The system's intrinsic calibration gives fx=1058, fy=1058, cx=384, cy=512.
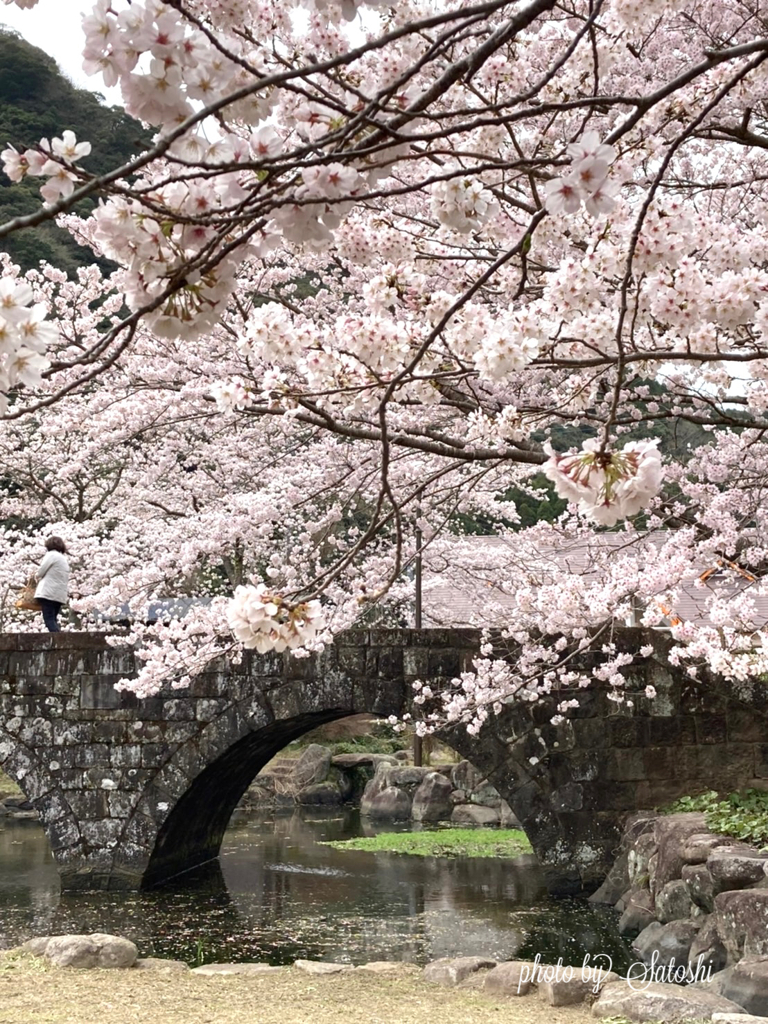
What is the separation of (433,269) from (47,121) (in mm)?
20344

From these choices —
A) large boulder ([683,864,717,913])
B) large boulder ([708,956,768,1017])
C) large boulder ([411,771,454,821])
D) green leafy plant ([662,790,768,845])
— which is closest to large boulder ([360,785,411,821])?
large boulder ([411,771,454,821])

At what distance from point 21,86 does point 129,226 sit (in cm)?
2541

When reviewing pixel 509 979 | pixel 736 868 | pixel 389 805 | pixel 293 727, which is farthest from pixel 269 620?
pixel 389 805

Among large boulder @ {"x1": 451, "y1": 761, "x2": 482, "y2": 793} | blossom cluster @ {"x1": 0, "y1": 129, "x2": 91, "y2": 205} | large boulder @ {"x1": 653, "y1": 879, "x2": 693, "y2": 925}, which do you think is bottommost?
large boulder @ {"x1": 653, "y1": 879, "x2": 693, "y2": 925}

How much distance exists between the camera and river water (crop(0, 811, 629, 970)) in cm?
633

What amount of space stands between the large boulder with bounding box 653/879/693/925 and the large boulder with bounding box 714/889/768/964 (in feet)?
2.52

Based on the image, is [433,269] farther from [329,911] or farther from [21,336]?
[329,911]

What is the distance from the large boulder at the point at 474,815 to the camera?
1270cm

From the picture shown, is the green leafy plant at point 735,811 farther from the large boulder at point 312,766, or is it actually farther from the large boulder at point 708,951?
the large boulder at point 312,766

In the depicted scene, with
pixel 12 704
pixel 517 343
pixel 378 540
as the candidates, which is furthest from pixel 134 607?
pixel 517 343

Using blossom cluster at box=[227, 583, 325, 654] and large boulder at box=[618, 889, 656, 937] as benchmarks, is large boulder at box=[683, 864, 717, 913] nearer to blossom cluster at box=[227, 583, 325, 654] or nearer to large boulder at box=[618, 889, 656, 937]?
large boulder at box=[618, 889, 656, 937]

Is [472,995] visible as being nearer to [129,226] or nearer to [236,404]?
[236,404]

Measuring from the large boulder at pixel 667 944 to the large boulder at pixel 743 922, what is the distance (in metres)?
0.56

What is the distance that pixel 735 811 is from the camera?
21.8ft
